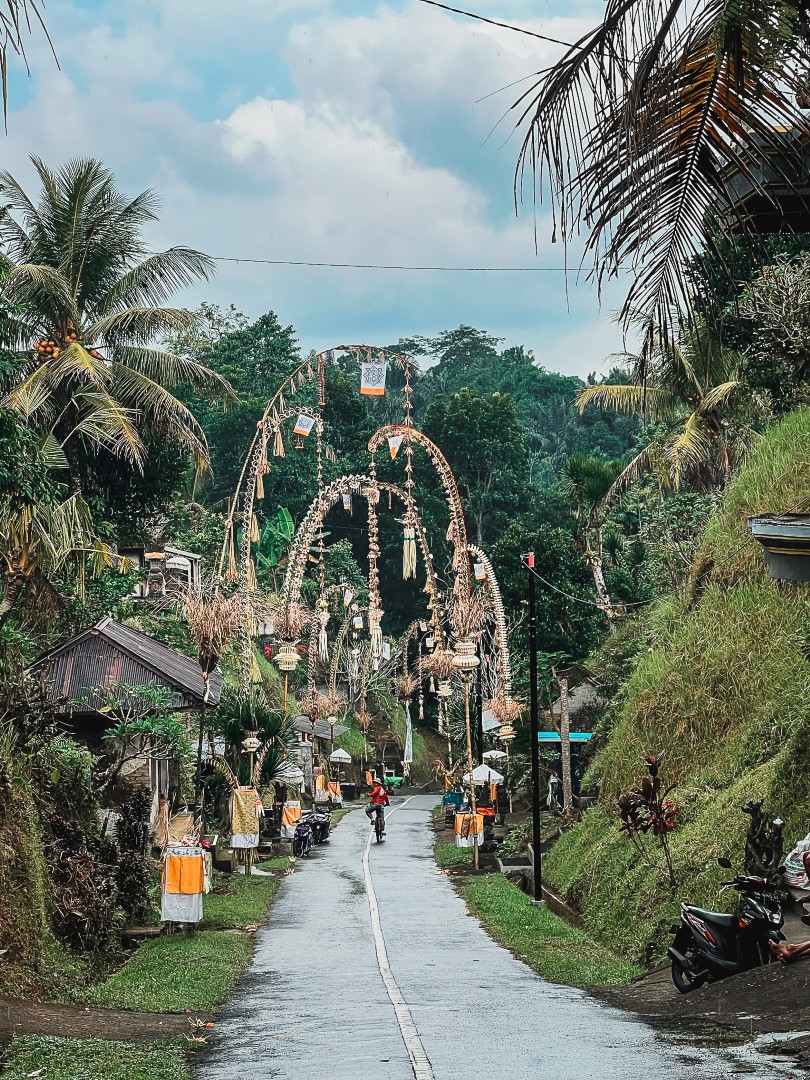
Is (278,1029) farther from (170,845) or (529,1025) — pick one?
(170,845)

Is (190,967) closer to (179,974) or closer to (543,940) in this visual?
(179,974)

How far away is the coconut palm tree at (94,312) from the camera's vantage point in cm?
2703

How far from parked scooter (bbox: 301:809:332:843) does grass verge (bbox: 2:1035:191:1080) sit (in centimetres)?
2316

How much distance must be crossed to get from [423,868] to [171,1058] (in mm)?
18786

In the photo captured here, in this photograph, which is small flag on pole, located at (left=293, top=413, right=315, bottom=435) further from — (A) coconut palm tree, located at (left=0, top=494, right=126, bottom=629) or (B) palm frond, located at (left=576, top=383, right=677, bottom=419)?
(B) palm frond, located at (left=576, top=383, right=677, bottom=419)

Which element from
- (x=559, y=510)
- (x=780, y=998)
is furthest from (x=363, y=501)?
(x=780, y=998)

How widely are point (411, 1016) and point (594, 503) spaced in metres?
31.9

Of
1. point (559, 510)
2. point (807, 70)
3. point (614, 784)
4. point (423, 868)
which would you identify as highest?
A: point (559, 510)

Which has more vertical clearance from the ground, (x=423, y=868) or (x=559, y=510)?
(x=559, y=510)

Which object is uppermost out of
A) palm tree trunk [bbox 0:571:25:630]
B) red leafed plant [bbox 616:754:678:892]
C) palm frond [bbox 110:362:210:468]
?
palm frond [bbox 110:362:210:468]

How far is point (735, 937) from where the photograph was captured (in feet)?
38.1

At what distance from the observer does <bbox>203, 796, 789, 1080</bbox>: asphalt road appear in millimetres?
8267

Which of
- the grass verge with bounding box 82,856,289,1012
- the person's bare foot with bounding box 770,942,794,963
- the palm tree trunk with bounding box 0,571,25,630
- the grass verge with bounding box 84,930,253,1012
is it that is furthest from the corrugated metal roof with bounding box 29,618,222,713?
the person's bare foot with bounding box 770,942,794,963

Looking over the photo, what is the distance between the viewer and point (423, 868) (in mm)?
27297
